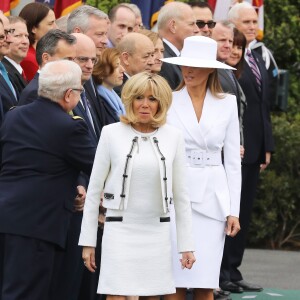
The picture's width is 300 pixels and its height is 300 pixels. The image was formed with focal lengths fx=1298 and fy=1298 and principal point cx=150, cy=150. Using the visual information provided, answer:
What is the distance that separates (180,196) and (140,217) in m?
0.34

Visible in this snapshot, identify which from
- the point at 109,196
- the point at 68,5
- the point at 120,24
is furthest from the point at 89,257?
the point at 68,5

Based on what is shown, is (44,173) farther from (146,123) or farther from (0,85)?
(0,85)

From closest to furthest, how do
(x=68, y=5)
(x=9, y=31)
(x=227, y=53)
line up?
(x=9, y=31) → (x=227, y=53) → (x=68, y=5)

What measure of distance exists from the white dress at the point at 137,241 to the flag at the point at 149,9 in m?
5.94

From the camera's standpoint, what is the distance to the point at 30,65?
1024 centimetres

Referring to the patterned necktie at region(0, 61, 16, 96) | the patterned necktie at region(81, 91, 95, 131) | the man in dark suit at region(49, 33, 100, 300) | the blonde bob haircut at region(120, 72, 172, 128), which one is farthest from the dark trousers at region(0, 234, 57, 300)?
the patterned necktie at region(0, 61, 16, 96)

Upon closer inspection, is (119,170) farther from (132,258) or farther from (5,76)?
(5,76)

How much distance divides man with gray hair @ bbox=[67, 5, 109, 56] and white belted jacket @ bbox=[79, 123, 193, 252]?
2193 millimetres

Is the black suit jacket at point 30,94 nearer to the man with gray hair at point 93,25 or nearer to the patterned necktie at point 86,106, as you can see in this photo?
the patterned necktie at point 86,106

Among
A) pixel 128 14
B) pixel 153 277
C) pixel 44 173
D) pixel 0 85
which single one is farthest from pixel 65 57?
pixel 128 14

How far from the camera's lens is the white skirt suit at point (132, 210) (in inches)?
293

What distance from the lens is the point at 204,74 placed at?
8.32 metres

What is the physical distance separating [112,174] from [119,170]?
0.23 feet

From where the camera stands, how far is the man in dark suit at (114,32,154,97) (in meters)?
9.85
